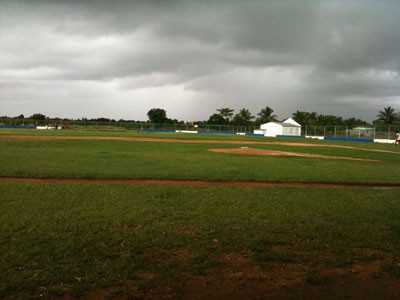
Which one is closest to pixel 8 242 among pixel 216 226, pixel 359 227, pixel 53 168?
pixel 216 226

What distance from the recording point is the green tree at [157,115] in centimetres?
11106

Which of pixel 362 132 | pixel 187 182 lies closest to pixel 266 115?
pixel 362 132

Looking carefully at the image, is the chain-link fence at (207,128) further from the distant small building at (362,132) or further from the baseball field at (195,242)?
the baseball field at (195,242)

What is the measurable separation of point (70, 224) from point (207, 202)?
319cm

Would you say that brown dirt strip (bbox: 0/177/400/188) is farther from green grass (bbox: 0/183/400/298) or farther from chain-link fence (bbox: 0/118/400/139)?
chain-link fence (bbox: 0/118/400/139)

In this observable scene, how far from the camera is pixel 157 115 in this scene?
112m

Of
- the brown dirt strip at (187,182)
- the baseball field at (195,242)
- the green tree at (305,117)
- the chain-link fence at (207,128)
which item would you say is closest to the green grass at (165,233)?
the baseball field at (195,242)

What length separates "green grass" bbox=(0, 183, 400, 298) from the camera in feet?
14.4

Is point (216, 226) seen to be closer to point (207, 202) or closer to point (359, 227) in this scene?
point (207, 202)

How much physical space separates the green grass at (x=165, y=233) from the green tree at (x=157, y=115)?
10237 centimetres

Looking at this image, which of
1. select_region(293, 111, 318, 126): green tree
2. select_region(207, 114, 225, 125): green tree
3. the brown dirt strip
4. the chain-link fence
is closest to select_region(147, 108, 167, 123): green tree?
select_region(207, 114, 225, 125): green tree

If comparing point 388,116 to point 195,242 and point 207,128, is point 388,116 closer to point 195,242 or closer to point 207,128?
point 207,128

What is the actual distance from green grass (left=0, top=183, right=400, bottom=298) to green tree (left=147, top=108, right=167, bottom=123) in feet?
336

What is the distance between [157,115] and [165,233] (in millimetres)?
107625
